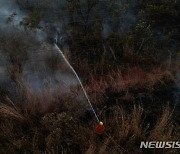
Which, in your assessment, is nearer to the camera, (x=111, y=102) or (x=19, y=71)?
(x=111, y=102)

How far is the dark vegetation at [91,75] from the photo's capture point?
4449mm

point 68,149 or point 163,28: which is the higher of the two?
point 163,28

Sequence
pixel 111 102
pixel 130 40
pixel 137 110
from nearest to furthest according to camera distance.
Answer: pixel 137 110 → pixel 111 102 → pixel 130 40

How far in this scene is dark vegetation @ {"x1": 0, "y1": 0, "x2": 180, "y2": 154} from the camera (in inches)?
175

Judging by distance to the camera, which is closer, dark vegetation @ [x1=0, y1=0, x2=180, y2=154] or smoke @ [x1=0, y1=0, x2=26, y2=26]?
dark vegetation @ [x1=0, y1=0, x2=180, y2=154]

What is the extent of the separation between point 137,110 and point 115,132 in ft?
1.60

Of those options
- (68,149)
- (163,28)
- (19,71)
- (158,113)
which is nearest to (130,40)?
(163,28)

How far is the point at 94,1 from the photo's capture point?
6.75 metres

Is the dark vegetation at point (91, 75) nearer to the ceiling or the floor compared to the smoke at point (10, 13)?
nearer to the floor

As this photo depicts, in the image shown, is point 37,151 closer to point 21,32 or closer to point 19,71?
point 19,71

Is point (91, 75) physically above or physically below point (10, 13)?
below

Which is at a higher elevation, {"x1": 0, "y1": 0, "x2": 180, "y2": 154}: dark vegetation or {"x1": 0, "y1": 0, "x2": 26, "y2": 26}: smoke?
{"x1": 0, "y1": 0, "x2": 26, "y2": 26}: smoke

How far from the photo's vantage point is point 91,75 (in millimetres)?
5535

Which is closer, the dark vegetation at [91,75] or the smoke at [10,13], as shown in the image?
the dark vegetation at [91,75]
